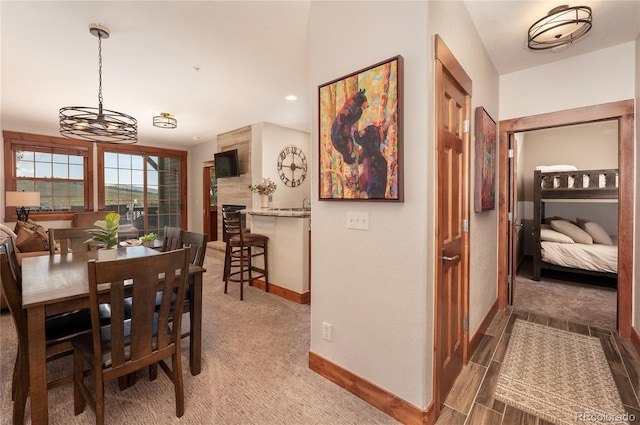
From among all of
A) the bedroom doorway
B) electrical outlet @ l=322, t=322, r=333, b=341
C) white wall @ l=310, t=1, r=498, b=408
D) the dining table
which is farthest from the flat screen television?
the bedroom doorway

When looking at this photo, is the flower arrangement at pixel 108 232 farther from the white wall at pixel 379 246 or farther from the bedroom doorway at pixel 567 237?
the bedroom doorway at pixel 567 237

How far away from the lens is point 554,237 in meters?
4.39

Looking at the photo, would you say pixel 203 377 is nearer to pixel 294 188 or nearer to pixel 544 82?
pixel 544 82

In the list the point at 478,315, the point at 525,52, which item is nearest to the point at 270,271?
the point at 478,315

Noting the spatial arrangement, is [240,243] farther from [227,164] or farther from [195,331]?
[227,164]

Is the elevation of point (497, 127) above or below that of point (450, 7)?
below

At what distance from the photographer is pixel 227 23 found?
2342 millimetres

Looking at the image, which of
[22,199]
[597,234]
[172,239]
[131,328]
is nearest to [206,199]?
[22,199]

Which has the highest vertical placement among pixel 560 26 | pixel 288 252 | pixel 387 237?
pixel 560 26

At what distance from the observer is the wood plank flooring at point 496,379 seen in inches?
64.9

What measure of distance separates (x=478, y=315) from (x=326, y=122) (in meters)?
2.09

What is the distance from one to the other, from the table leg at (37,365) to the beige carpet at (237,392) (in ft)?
0.68

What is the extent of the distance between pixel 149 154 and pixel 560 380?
804 cm

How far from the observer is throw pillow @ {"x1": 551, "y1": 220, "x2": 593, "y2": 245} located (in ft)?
13.9
